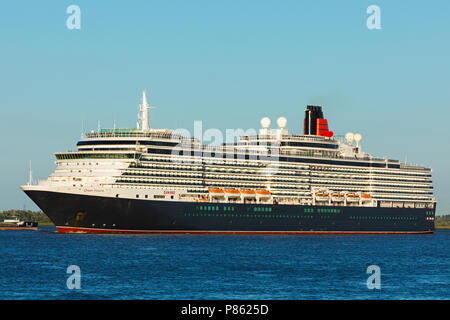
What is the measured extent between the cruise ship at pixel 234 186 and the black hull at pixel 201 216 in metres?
0.14

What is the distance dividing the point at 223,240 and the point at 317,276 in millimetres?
35211

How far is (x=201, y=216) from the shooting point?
94.6 metres

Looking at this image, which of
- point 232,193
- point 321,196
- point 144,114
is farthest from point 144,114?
point 321,196

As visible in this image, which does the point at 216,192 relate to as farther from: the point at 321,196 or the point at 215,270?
the point at 215,270

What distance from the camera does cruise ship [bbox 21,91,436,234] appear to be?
290 ft

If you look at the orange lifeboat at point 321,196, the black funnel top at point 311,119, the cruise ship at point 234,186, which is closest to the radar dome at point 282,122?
the cruise ship at point 234,186

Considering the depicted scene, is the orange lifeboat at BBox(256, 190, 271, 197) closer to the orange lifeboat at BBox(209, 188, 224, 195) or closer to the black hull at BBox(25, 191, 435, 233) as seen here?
the black hull at BBox(25, 191, 435, 233)

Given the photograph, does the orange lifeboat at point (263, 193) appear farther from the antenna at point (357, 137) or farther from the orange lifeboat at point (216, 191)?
the antenna at point (357, 137)

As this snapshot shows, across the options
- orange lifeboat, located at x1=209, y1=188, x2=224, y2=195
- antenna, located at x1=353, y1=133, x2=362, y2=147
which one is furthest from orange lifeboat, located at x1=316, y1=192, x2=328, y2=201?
orange lifeboat, located at x1=209, y1=188, x2=224, y2=195

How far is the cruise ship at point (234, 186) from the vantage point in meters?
88.2

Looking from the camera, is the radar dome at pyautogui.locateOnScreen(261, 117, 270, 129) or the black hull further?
the radar dome at pyautogui.locateOnScreen(261, 117, 270, 129)

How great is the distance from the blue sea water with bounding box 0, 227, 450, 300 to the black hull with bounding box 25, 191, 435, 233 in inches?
158

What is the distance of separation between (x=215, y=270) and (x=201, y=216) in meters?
41.4

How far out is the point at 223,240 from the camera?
85.9m
